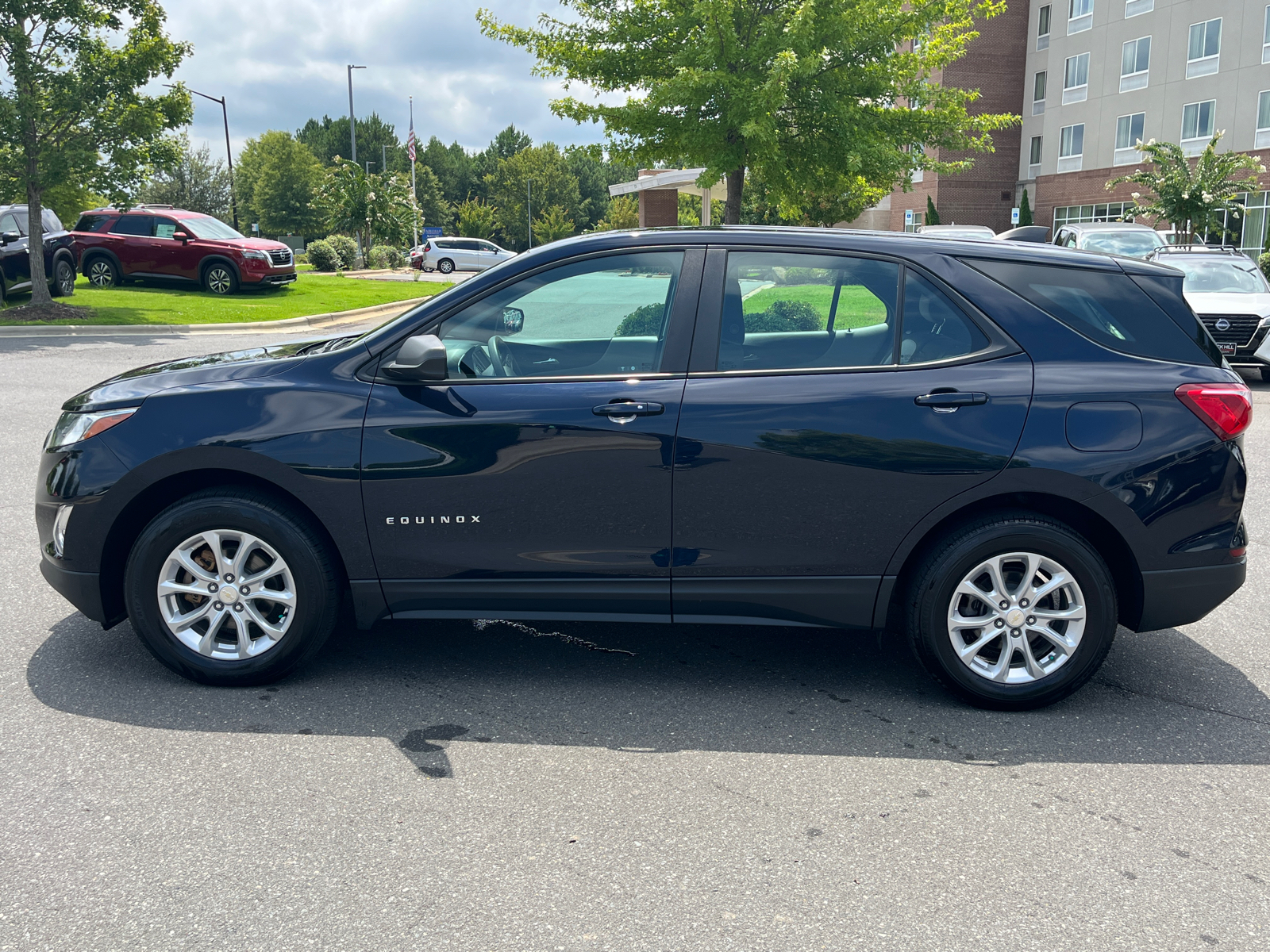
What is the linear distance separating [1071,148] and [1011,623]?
5289cm

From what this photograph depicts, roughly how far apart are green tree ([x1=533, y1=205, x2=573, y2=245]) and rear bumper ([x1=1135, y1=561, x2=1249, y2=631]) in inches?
3492

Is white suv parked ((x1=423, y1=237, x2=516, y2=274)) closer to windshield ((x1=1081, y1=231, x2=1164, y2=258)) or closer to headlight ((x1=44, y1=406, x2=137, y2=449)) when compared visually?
windshield ((x1=1081, y1=231, x2=1164, y2=258))

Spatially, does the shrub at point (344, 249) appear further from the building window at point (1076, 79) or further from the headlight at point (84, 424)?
the headlight at point (84, 424)

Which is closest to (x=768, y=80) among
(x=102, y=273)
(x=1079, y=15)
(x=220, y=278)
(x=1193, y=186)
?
(x=220, y=278)

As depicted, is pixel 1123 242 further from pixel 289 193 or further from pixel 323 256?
pixel 289 193

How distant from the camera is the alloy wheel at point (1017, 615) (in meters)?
4.09

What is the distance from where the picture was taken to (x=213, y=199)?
66.6 meters

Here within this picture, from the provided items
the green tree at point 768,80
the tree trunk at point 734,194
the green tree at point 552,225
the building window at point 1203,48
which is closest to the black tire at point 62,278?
the green tree at point 768,80

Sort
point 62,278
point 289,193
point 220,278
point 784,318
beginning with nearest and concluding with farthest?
point 784,318 < point 62,278 < point 220,278 < point 289,193

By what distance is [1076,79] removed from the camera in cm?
5016

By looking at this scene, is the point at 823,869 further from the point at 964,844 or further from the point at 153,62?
the point at 153,62

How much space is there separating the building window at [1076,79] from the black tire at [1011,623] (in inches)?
2040

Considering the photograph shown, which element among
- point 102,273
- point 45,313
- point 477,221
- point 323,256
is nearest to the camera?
point 45,313

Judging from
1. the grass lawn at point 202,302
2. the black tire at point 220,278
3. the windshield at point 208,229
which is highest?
the windshield at point 208,229
